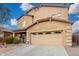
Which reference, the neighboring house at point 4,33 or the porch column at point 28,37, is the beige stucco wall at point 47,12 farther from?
the neighboring house at point 4,33

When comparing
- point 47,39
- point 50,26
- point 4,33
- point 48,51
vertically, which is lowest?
point 48,51

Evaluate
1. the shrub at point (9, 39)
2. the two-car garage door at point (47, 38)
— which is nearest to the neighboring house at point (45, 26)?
the two-car garage door at point (47, 38)

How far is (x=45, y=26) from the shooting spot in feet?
13.9

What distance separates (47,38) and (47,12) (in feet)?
1.58

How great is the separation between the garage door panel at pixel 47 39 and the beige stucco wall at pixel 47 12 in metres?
0.34

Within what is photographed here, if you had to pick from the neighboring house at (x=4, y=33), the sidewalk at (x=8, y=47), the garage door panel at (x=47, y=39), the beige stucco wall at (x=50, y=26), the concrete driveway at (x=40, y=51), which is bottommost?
the concrete driveway at (x=40, y=51)

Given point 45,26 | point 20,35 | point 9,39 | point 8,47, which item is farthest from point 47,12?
point 8,47

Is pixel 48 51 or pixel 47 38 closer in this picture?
pixel 48 51

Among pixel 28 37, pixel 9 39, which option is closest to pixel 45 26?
pixel 28 37

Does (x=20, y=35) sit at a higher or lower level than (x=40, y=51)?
higher

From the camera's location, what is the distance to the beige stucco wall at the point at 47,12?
4.17 meters

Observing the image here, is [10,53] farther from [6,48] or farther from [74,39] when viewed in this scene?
[74,39]

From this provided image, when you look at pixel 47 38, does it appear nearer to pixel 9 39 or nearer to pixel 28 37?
pixel 28 37

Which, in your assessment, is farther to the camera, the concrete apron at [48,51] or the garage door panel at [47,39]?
the garage door panel at [47,39]
